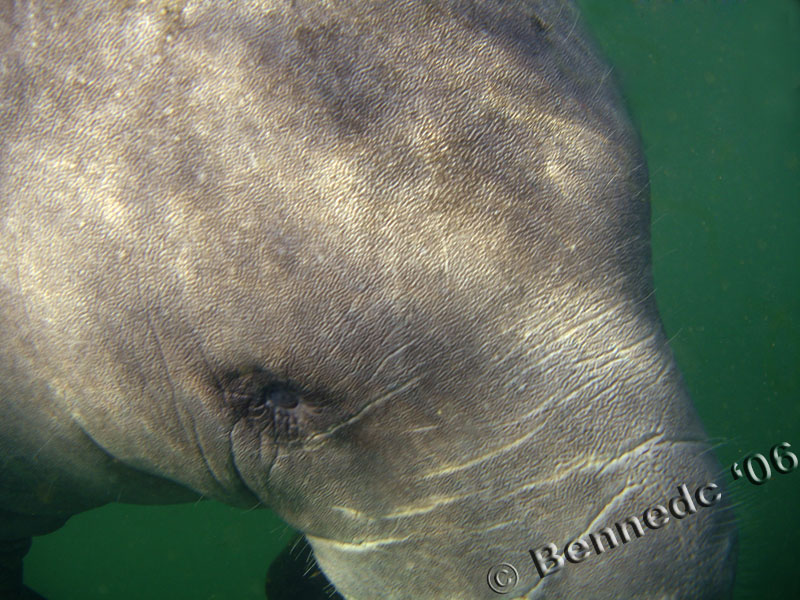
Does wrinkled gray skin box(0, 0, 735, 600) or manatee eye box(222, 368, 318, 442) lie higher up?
wrinkled gray skin box(0, 0, 735, 600)

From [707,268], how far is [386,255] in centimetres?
3087

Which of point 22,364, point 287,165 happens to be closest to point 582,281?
point 287,165

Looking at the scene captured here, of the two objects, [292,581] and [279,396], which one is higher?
[279,396]

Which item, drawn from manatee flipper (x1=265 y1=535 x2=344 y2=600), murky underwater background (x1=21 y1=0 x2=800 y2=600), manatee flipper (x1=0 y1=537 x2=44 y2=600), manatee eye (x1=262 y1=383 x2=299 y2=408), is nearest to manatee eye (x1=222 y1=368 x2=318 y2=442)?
manatee eye (x1=262 y1=383 x2=299 y2=408)

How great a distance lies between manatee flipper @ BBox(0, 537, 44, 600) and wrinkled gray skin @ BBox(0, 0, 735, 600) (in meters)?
3.80

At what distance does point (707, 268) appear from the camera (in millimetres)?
28594

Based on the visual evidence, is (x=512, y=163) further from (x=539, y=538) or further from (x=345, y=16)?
(x=539, y=538)

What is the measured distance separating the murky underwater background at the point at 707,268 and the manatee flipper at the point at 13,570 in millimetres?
7972

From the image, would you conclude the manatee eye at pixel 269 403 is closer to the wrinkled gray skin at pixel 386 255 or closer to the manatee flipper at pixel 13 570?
the wrinkled gray skin at pixel 386 255

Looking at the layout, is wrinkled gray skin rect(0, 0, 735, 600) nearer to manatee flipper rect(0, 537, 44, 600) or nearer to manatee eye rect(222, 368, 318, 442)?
manatee eye rect(222, 368, 318, 442)

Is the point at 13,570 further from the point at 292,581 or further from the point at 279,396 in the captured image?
the point at 279,396

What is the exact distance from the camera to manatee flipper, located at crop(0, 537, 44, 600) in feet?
16.0

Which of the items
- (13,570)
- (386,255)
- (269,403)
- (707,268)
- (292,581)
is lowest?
(13,570)

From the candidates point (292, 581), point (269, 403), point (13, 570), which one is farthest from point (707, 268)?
point (269, 403)
